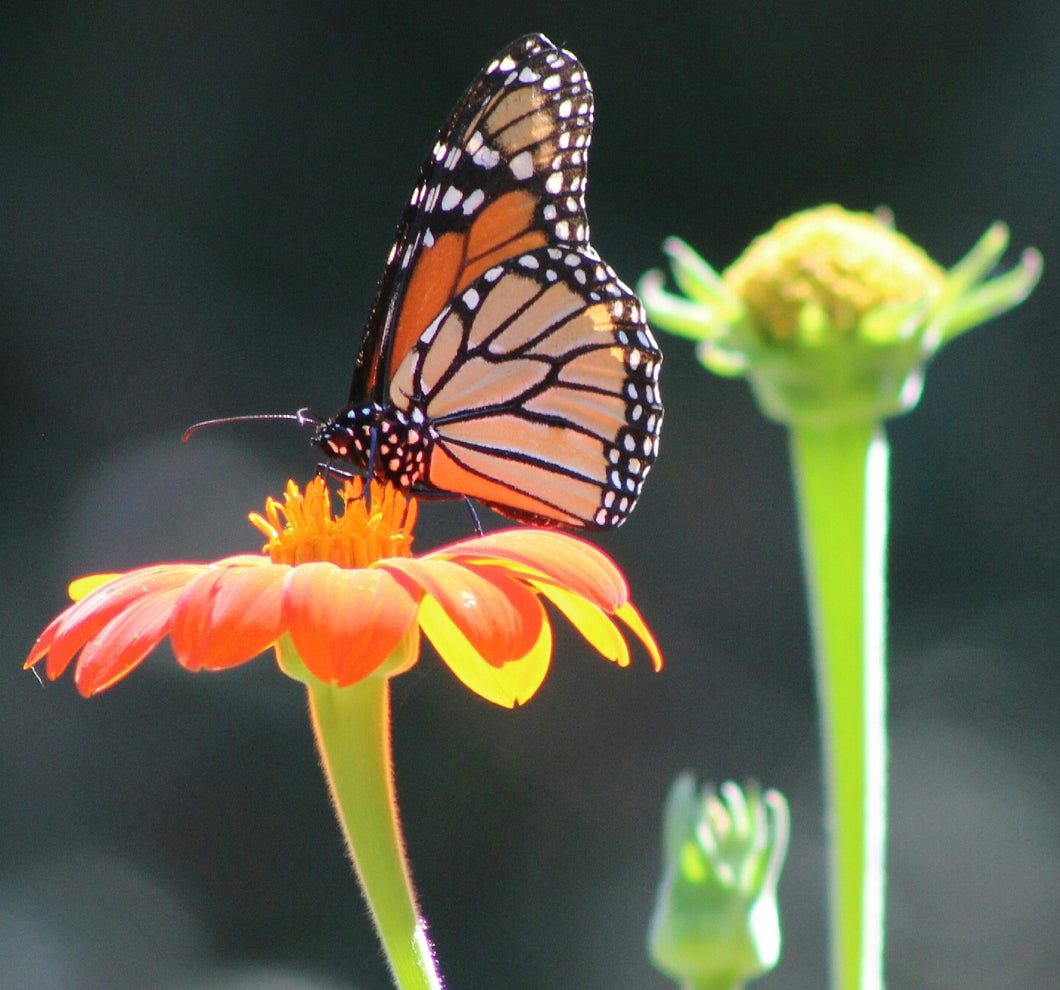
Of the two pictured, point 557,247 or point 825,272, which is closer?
point 825,272

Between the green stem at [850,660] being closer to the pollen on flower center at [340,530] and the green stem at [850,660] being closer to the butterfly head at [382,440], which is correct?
the pollen on flower center at [340,530]

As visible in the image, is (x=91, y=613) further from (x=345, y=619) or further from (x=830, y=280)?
(x=830, y=280)

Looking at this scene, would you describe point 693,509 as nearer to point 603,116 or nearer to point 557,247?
point 603,116

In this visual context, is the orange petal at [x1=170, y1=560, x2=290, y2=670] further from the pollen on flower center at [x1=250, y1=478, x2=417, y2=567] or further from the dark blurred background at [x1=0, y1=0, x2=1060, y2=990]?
the dark blurred background at [x1=0, y1=0, x2=1060, y2=990]

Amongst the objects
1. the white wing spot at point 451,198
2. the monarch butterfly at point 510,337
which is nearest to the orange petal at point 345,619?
the monarch butterfly at point 510,337

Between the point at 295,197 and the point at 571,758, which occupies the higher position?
the point at 295,197

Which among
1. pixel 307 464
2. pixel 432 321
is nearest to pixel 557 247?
pixel 432 321

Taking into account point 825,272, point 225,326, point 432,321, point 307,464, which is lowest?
point 825,272
